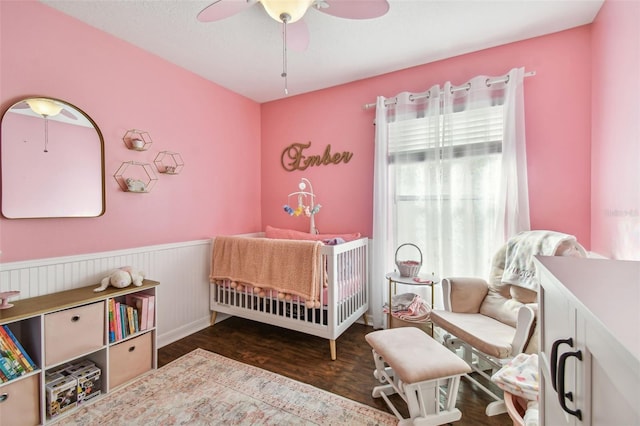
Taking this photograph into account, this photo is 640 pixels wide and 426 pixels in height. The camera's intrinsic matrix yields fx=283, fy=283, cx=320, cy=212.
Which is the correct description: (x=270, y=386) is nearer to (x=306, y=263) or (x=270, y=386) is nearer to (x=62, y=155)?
(x=306, y=263)

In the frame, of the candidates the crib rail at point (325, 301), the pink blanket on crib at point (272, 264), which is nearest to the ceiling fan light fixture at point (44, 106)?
the pink blanket on crib at point (272, 264)

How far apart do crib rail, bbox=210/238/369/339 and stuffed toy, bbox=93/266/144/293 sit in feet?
2.55

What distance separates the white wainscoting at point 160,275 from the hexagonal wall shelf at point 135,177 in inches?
19.3

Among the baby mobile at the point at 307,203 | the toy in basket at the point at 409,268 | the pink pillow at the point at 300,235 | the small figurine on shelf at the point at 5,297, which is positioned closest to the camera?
the small figurine on shelf at the point at 5,297

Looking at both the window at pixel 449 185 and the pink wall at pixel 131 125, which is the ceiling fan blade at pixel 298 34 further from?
the pink wall at pixel 131 125

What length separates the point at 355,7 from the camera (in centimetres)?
147

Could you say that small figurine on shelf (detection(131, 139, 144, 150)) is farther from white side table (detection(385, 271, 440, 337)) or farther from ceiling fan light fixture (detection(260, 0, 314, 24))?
white side table (detection(385, 271, 440, 337))

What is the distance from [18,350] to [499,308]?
9.38 feet

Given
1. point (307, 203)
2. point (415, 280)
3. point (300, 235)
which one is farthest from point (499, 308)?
point (307, 203)

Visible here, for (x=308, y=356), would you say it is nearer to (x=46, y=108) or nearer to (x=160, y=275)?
(x=160, y=275)

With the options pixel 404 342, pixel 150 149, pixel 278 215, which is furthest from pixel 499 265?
pixel 150 149

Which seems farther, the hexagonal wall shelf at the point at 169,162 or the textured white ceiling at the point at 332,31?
the hexagonal wall shelf at the point at 169,162

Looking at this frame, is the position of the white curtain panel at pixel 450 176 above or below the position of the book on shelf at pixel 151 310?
above

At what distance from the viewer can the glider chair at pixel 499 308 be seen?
1.58 m
